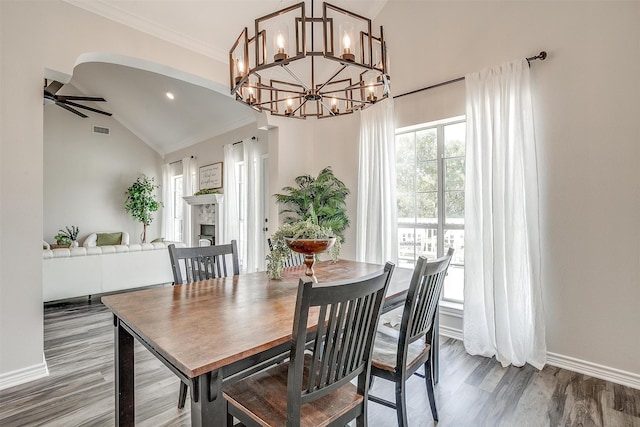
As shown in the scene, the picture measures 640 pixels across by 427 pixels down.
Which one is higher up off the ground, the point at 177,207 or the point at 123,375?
the point at 177,207

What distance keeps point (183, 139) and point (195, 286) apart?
6.21 meters

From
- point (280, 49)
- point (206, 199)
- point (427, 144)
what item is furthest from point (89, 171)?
point (280, 49)

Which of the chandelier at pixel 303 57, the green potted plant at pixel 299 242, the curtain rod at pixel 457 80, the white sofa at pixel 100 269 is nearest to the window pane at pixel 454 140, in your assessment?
the curtain rod at pixel 457 80

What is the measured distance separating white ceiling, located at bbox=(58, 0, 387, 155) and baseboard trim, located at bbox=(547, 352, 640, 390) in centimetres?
390

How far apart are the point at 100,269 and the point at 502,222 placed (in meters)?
4.65

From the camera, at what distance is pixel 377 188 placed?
3611 mm

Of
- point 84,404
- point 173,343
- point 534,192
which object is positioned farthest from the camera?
point 534,192

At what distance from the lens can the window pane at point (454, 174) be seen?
3199 millimetres

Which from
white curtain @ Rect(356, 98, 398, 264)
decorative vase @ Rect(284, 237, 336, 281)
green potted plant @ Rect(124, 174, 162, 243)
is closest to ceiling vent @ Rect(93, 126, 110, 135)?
green potted plant @ Rect(124, 174, 162, 243)

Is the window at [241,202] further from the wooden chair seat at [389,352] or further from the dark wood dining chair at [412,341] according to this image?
the dark wood dining chair at [412,341]

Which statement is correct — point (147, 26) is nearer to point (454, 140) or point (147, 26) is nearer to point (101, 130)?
point (454, 140)

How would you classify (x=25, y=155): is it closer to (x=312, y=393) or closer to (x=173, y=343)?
(x=173, y=343)

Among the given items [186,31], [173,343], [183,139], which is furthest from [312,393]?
[183,139]

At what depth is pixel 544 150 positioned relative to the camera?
2.62 meters
